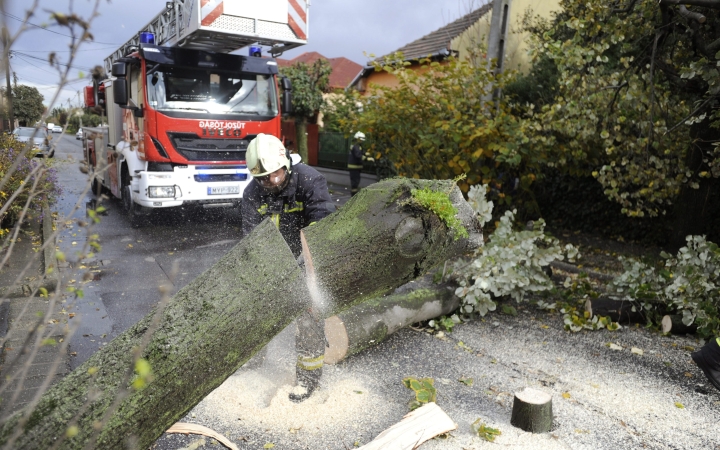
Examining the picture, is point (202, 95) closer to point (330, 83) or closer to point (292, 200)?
point (292, 200)

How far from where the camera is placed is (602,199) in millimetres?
9312

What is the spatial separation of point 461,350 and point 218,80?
610 centimetres

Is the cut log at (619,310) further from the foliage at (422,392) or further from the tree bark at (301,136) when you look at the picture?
the tree bark at (301,136)

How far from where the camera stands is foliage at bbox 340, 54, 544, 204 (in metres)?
6.81

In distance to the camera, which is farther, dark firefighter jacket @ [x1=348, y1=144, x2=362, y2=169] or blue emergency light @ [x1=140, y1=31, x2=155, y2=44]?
dark firefighter jacket @ [x1=348, y1=144, x2=362, y2=169]

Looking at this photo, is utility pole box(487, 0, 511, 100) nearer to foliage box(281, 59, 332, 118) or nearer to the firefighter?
the firefighter

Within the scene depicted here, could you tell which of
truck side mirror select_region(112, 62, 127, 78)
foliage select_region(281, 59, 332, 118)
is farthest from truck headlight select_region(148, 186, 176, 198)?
foliage select_region(281, 59, 332, 118)

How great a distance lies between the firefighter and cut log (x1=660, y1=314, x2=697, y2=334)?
10.3 ft

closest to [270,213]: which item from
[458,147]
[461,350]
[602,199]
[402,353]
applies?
[402,353]

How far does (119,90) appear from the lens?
8.37 meters

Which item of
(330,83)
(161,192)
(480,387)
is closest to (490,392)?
(480,387)

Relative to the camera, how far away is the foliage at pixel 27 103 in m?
1.68

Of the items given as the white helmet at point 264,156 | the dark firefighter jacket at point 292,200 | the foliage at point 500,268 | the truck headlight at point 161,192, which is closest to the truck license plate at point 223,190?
the truck headlight at point 161,192

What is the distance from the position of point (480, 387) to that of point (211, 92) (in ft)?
21.5
